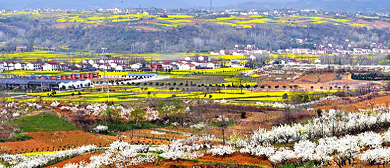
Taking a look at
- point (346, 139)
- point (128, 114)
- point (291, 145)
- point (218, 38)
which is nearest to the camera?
point (346, 139)

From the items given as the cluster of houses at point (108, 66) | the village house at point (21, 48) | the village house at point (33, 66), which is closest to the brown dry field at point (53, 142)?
the cluster of houses at point (108, 66)

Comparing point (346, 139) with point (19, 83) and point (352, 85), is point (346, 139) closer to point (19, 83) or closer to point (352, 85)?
point (352, 85)

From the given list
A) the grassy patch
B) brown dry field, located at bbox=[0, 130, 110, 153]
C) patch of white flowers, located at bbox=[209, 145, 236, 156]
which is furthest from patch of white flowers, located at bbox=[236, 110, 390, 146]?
the grassy patch

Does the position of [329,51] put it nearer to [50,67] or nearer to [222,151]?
[50,67]

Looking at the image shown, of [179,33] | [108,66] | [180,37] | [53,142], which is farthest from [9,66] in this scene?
[179,33]

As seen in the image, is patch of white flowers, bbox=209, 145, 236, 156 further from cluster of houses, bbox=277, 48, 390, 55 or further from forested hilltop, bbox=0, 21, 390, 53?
cluster of houses, bbox=277, 48, 390, 55

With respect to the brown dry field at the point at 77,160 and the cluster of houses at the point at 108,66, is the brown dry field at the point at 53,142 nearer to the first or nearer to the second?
the brown dry field at the point at 77,160

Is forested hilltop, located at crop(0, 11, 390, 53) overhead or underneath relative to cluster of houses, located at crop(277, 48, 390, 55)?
overhead

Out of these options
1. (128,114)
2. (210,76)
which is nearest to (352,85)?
(210,76)
